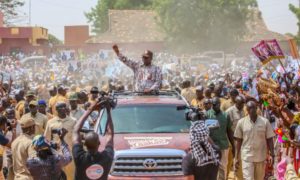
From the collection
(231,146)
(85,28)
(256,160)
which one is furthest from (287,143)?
(85,28)

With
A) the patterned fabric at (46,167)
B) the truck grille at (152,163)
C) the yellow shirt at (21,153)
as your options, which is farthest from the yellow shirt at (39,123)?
the patterned fabric at (46,167)

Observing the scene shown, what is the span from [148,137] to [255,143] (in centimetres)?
218

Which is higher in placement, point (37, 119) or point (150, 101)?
point (150, 101)

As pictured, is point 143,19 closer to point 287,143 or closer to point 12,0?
point 12,0

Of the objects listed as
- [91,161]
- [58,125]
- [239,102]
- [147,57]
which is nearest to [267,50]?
Result: [239,102]

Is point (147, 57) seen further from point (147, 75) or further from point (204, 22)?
point (204, 22)

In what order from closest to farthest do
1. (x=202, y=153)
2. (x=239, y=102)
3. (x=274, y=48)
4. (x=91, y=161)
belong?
(x=91, y=161) → (x=202, y=153) → (x=239, y=102) → (x=274, y=48)

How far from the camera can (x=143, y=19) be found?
58875 mm

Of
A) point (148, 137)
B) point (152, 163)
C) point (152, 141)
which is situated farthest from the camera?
point (148, 137)

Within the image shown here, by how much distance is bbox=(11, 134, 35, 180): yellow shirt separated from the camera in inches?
320

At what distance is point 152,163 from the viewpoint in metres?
8.57

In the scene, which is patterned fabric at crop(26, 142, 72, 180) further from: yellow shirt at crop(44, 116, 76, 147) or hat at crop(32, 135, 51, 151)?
yellow shirt at crop(44, 116, 76, 147)

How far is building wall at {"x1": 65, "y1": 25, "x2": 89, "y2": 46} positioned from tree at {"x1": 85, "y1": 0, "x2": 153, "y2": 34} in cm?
938

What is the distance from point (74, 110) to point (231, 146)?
2.99 m
